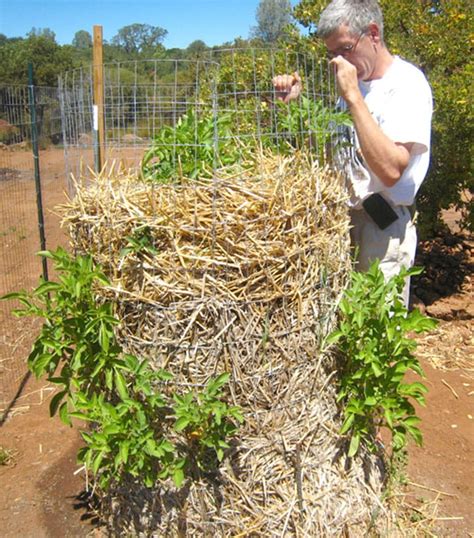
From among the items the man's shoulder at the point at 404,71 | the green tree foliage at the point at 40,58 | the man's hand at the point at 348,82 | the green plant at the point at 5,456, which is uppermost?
the green tree foliage at the point at 40,58

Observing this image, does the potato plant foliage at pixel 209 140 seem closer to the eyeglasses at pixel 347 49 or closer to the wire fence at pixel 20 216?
the eyeglasses at pixel 347 49

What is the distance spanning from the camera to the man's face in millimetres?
2730

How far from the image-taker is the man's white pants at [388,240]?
2.97 metres

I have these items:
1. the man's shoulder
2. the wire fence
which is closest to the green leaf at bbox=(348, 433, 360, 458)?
the man's shoulder

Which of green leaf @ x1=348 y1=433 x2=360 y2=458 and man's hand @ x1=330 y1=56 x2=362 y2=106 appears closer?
man's hand @ x1=330 y1=56 x2=362 y2=106

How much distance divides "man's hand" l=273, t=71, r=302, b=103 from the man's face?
25 cm

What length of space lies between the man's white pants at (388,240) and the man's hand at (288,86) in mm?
638

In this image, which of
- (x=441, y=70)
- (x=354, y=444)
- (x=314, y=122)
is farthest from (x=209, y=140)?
(x=441, y=70)

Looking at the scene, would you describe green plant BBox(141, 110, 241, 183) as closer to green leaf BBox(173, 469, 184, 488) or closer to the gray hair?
the gray hair

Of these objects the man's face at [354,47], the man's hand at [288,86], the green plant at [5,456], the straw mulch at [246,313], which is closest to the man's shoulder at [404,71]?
the man's face at [354,47]

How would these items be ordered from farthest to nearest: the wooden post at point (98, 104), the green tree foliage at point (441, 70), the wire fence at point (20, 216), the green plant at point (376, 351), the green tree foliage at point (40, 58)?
the green tree foliage at point (40, 58) → the green tree foliage at point (441, 70) → the wire fence at point (20, 216) → the wooden post at point (98, 104) → the green plant at point (376, 351)

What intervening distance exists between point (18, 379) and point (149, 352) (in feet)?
8.92

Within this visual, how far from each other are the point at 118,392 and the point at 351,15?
188 centimetres

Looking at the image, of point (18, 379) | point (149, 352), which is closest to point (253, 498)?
point (149, 352)
